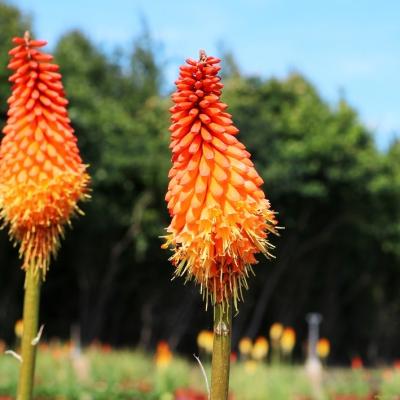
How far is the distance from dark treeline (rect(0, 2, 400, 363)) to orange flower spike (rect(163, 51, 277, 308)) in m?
21.9

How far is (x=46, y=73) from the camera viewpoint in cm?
477

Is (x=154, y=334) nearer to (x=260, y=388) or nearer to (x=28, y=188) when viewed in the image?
(x=260, y=388)

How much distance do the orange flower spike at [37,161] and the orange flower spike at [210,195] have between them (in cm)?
119

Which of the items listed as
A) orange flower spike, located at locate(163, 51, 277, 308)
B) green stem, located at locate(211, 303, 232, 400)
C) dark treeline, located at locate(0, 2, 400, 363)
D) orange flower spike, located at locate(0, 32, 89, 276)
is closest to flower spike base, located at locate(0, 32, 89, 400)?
orange flower spike, located at locate(0, 32, 89, 276)

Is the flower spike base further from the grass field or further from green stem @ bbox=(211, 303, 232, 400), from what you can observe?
the grass field

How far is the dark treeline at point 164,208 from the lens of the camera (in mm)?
31156

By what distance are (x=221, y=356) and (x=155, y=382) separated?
12.2 metres

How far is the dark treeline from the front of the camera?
1227 inches

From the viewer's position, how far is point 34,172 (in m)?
4.66

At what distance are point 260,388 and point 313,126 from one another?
21.3m

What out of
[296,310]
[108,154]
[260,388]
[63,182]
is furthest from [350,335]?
[63,182]

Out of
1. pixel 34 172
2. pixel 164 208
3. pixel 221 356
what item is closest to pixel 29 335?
pixel 34 172

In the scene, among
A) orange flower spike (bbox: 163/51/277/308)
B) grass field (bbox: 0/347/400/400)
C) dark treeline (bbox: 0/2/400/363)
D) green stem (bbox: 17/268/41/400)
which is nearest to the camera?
orange flower spike (bbox: 163/51/277/308)

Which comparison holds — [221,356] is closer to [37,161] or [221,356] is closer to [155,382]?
[37,161]
